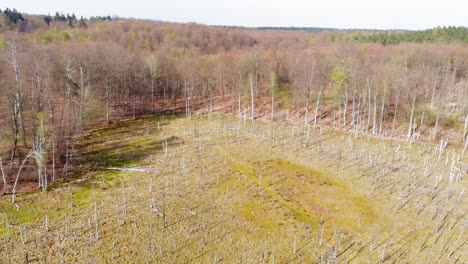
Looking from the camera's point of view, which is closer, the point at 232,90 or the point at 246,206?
the point at 246,206

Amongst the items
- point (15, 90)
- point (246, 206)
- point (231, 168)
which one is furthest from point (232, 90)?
point (246, 206)

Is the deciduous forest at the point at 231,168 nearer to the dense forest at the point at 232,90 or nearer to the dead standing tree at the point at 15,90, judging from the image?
the dead standing tree at the point at 15,90

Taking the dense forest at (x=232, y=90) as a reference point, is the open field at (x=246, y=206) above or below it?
below

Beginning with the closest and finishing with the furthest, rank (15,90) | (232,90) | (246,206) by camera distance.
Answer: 1. (246,206)
2. (15,90)
3. (232,90)

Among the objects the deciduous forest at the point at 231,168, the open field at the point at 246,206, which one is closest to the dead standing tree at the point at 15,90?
the deciduous forest at the point at 231,168

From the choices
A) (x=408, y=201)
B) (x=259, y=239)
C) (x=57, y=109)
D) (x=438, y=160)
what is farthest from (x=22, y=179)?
(x=438, y=160)

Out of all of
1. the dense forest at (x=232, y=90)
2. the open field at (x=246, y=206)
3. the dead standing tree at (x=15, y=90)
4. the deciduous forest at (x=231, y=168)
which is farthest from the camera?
the dense forest at (x=232, y=90)

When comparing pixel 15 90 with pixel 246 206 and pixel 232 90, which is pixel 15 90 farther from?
pixel 232 90
